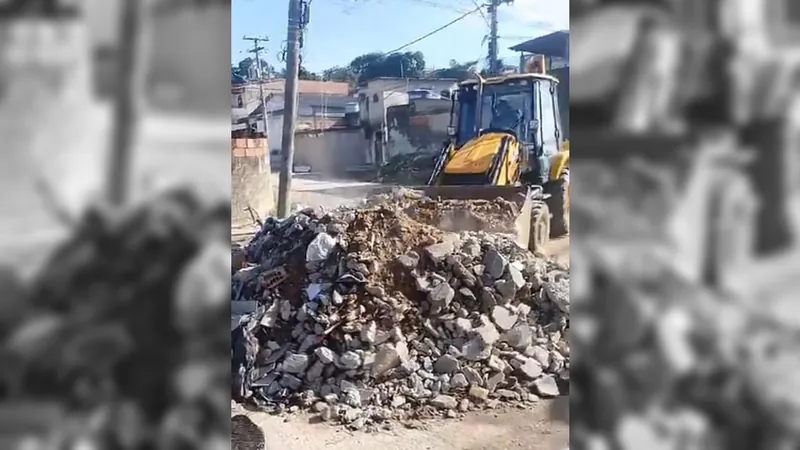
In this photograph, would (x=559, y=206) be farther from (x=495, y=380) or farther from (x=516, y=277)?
(x=495, y=380)

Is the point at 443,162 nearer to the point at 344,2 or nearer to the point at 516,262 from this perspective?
the point at 516,262

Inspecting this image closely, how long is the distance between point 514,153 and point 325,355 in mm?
967

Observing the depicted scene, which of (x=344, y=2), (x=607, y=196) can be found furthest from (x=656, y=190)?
(x=344, y=2)

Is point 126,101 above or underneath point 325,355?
above

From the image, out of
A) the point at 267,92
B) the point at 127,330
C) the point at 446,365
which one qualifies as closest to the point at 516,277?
the point at 446,365

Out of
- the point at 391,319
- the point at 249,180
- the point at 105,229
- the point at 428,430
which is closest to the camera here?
the point at 105,229

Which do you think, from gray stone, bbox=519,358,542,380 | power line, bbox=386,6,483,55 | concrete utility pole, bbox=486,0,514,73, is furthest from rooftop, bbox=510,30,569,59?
gray stone, bbox=519,358,542,380

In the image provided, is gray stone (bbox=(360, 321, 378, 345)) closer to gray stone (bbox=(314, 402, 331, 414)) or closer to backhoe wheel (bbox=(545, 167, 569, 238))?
gray stone (bbox=(314, 402, 331, 414))

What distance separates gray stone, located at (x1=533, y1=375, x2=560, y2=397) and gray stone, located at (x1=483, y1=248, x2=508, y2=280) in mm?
391

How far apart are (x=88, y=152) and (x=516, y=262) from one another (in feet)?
4.68

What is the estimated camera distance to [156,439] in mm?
1823

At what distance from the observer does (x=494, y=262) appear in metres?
2.48

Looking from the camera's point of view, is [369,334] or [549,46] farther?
[369,334]

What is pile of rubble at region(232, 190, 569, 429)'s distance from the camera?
238 centimetres
